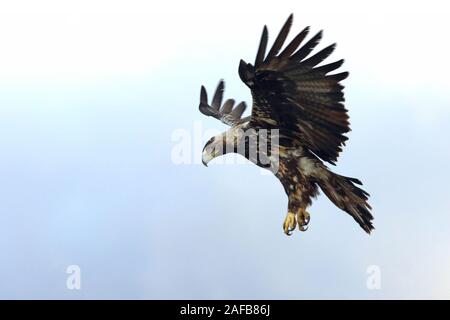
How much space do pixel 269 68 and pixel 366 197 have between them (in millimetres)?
2713

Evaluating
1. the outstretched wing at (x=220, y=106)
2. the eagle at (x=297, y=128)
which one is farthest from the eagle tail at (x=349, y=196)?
the outstretched wing at (x=220, y=106)

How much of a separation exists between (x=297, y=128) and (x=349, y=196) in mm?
1397

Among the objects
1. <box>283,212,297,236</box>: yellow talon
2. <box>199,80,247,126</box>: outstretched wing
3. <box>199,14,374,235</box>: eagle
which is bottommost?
<box>283,212,297,236</box>: yellow talon

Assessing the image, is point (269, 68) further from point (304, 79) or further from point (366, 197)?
point (366, 197)

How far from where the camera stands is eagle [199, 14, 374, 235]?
12.0 m

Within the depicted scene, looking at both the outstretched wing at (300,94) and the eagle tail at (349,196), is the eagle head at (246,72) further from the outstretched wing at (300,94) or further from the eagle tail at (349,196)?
the eagle tail at (349,196)

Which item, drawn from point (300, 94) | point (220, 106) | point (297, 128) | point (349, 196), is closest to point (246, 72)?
point (300, 94)

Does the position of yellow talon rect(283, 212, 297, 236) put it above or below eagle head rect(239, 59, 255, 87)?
below

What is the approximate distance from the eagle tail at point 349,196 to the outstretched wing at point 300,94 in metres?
0.39

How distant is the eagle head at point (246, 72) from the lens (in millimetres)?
12164

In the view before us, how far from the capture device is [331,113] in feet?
41.0

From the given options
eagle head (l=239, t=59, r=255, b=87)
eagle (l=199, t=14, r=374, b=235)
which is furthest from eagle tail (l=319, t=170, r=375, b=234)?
eagle head (l=239, t=59, r=255, b=87)

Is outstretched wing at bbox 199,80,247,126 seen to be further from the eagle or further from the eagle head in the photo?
the eagle head
